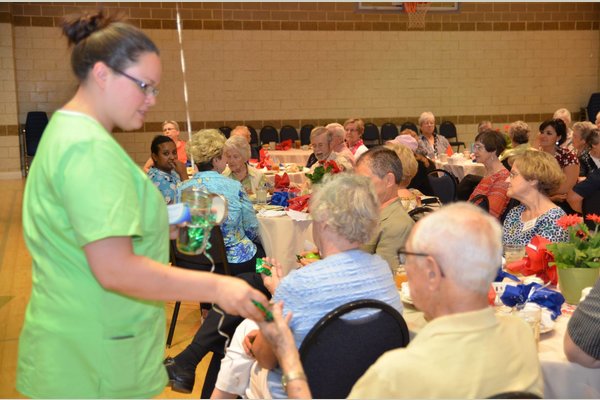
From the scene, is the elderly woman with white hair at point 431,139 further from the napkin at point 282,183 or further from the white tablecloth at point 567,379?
the white tablecloth at point 567,379

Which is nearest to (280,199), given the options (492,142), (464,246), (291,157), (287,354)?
(492,142)

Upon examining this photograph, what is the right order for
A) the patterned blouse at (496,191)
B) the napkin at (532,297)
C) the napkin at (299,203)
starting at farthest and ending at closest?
the napkin at (299,203) → the patterned blouse at (496,191) → the napkin at (532,297)

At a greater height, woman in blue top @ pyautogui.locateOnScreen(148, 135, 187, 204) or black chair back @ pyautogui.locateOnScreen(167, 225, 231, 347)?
woman in blue top @ pyautogui.locateOnScreen(148, 135, 187, 204)

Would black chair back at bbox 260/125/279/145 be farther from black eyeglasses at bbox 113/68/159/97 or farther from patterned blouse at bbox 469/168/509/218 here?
black eyeglasses at bbox 113/68/159/97

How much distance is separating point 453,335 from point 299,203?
155 inches

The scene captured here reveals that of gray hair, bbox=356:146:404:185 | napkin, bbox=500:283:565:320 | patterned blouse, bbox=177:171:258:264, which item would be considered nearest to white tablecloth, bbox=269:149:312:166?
patterned blouse, bbox=177:171:258:264

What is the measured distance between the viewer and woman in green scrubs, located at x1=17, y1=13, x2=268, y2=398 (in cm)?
153

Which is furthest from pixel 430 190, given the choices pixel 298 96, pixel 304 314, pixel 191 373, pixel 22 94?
pixel 22 94

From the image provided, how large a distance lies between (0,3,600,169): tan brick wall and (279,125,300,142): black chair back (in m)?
0.45

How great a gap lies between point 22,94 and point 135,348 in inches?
508

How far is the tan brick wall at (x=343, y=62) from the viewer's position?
44.1 feet

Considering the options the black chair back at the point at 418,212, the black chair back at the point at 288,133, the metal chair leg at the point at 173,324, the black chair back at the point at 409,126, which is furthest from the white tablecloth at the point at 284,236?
the black chair back at the point at 409,126

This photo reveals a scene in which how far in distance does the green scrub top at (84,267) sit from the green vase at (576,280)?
1.58 m

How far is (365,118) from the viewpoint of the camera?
47.2 ft
